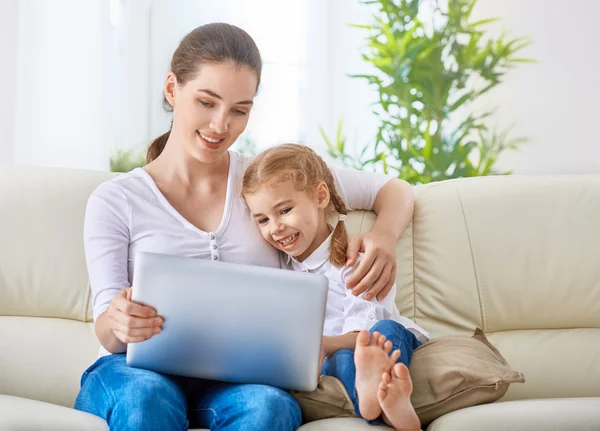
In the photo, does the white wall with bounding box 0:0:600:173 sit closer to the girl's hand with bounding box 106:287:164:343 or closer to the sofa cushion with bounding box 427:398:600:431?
the girl's hand with bounding box 106:287:164:343

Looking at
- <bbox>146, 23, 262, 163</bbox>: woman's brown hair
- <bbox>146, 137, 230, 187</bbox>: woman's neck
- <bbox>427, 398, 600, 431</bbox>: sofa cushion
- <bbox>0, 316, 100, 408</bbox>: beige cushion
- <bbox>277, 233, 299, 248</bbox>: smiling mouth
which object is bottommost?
<bbox>0, 316, 100, 408</bbox>: beige cushion

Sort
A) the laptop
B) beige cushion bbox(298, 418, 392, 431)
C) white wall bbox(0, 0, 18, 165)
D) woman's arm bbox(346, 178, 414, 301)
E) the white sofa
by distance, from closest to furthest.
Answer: the laptop, beige cushion bbox(298, 418, 392, 431), woman's arm bbox(346, 178, 414, 301), the white sofa, white wall bbox(0, 0, 18, 165)

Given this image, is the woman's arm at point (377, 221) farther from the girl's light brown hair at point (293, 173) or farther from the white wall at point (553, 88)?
the white wall at point (553, 88)

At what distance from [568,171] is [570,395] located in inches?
73.3

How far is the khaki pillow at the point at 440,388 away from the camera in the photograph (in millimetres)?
1457

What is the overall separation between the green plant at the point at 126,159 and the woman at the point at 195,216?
150cm

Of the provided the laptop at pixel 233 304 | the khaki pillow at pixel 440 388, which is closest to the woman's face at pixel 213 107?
the laptop at pixel 233 304

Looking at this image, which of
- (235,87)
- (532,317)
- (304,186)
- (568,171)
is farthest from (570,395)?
(568,171)

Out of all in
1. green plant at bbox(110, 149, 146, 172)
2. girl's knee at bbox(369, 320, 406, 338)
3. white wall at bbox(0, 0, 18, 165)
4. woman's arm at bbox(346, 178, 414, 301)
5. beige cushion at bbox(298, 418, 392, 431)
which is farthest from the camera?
green plant at bbox(110, 149, 146, 172)

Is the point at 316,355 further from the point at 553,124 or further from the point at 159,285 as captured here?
the point at 553,124

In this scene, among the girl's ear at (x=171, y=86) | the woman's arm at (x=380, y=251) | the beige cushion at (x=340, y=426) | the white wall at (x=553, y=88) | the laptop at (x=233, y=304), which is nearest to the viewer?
the laptop at (x=233, y=304)

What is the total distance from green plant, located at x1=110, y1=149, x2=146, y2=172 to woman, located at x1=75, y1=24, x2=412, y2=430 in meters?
1.50

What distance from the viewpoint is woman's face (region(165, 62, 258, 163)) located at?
5.41ft

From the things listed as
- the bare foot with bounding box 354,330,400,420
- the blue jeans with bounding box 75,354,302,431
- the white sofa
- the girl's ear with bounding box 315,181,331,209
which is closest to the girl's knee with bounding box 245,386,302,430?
the blue jeans with bounding box 75,354,302,431
